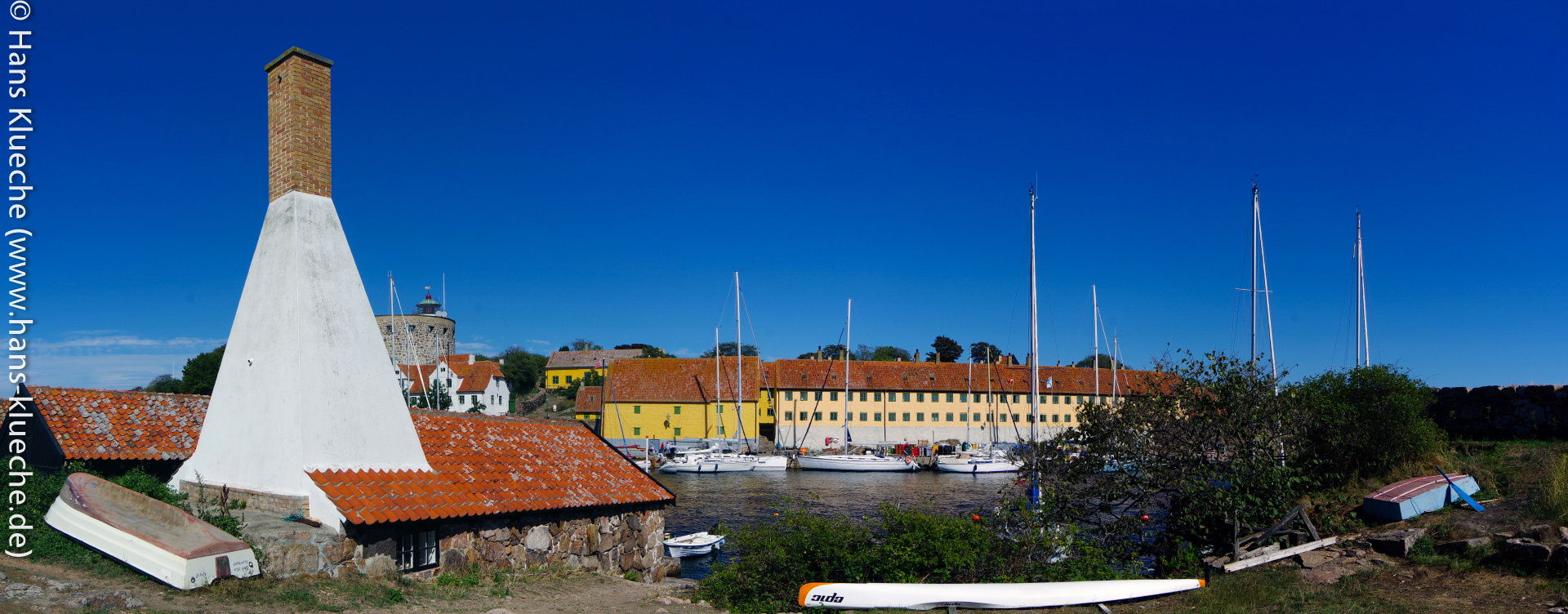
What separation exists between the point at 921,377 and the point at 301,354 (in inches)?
2587

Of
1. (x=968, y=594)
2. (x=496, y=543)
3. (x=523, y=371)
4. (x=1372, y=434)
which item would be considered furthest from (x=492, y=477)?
(x=523, y=371)

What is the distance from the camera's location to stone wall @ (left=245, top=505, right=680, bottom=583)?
390 inches

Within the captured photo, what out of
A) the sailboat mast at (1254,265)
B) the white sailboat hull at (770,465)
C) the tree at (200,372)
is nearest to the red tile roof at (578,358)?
the tree at (200,372)

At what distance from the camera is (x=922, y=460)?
196ft

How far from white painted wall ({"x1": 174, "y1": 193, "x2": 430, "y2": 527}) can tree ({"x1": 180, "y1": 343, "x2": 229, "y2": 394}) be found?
78423 millimetres

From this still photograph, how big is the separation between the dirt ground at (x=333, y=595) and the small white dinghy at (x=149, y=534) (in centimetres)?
17

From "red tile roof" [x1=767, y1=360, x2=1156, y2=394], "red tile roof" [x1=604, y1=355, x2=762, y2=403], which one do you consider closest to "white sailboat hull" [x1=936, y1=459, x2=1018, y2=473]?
"red tile roof" [x1=767, y1=360, x2=1156, y2=394]

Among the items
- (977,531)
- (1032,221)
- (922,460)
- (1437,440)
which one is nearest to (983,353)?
(922,460)

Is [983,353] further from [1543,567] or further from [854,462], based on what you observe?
[1543,567]

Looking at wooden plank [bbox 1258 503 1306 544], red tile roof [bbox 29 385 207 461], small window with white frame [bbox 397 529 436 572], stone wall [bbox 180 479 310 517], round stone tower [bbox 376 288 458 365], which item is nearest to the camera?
stone wall [bbox 180 479 310 517]

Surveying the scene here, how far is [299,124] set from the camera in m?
12.2

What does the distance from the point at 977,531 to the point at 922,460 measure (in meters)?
48.4

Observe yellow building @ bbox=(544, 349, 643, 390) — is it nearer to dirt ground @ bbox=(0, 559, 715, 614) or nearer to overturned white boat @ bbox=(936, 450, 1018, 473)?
overturned white boat @ bbox=(936, 450, 1018, 473)

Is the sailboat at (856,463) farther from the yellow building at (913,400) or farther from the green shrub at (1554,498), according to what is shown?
the green shrub at (1554,498)
